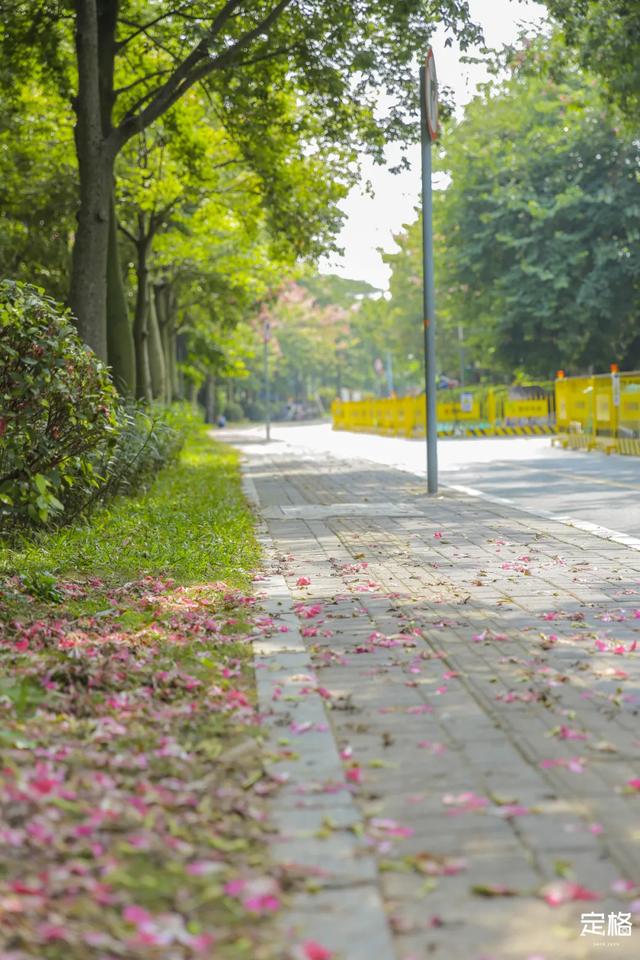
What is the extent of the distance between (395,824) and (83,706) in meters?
1.70

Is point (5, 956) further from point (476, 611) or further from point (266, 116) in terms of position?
point (266, 116)

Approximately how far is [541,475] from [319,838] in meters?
17.1

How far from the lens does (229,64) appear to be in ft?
59.9

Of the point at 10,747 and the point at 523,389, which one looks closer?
the point at 10,747

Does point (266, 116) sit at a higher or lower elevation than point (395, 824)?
higher

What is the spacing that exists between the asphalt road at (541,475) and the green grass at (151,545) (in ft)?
11.6

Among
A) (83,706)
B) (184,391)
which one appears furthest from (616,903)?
(184,391)

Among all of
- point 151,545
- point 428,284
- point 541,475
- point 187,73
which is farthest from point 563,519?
point 187,73

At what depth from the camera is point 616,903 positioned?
3.09 metres

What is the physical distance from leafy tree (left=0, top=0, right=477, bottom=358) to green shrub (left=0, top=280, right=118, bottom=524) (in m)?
7.10

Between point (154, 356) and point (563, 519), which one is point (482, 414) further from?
point (563, 519)

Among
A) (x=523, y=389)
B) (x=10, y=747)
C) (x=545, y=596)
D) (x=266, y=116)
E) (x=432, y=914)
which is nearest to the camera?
(x=432, y=914)

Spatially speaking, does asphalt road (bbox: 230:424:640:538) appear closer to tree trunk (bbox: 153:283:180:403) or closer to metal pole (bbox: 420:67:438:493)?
metal pole (bbox: 420:67:438:493)

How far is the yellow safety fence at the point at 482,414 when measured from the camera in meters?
42.8
